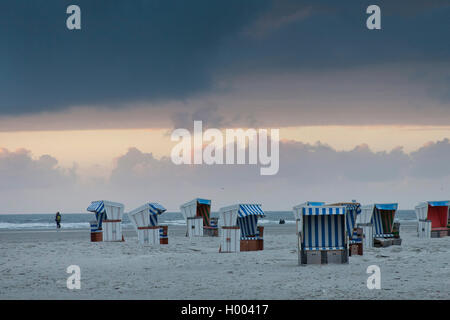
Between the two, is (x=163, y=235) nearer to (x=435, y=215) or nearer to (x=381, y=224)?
(x=381, y=224)

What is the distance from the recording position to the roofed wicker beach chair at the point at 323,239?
18.3m

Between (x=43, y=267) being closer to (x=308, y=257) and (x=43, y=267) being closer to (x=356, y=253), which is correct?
(x=308, y=257)

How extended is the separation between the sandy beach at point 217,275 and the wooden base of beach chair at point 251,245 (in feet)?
1.68

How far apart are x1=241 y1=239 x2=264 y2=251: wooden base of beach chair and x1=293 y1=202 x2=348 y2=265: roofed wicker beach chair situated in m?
5.91

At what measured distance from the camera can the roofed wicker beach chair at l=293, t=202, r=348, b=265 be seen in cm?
1827

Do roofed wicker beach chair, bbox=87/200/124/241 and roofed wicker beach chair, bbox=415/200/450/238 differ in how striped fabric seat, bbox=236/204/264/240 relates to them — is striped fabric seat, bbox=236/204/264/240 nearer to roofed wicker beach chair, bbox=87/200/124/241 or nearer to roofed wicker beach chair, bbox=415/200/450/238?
roofed wicker beach chair, bbox=87/200/124/241

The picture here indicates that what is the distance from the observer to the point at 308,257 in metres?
18.3

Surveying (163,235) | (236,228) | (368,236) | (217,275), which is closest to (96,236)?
(163,235)

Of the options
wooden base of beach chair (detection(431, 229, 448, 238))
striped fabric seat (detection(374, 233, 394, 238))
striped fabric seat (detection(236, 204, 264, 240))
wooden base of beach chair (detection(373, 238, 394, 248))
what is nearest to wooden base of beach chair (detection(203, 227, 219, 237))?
striped fabric seat (detection(236, 204, 264, 240))

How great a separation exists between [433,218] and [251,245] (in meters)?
14.5

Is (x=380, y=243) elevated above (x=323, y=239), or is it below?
below

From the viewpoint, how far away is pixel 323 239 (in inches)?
724
